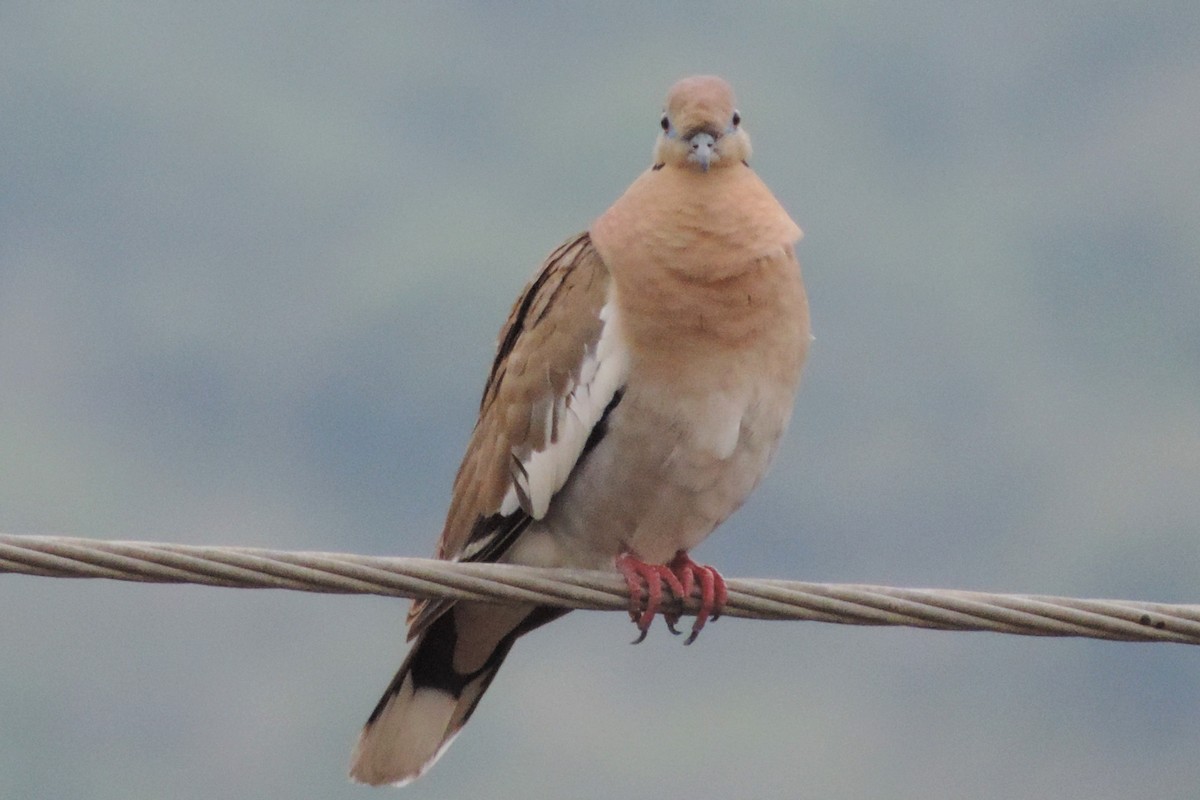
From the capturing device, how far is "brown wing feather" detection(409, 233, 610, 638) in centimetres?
423

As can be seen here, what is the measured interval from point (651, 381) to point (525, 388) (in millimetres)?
351

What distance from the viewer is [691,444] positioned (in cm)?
412

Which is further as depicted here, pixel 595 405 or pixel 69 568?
pixel 595 405

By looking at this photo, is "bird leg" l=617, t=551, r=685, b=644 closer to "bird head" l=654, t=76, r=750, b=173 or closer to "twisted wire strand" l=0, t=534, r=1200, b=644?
"twisted wire strand" l=0, t=534, r=1200, b=644

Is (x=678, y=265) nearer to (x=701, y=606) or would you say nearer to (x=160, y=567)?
(x=701, y=606)

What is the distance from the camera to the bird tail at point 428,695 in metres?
4.54

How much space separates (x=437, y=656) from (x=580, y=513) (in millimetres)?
605

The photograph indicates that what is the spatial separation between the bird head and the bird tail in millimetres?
1131

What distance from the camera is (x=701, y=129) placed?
4.36m

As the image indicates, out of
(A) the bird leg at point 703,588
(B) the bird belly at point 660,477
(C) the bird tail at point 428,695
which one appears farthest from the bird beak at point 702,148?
(C) the bird tail at point 428,695

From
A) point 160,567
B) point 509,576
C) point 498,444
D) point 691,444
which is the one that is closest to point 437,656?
point 498,444

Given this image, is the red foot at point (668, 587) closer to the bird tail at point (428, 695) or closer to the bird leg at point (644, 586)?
the bird leg at point (644, 586)

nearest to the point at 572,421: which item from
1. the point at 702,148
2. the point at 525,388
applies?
the point at 525,388

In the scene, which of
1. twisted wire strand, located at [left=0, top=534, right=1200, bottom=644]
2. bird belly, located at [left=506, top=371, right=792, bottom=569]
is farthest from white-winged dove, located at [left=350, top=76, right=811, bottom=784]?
twisted wire strand, located at [left=0, top=534, right=1200, bottom=644]
